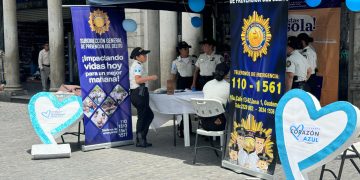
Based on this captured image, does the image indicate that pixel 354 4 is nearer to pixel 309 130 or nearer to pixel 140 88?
pixel 309 130

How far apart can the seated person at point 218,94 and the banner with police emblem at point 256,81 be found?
352mm

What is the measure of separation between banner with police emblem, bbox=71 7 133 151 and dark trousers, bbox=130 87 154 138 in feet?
1.13

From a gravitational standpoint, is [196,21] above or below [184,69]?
above

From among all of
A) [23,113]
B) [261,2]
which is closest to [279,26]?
[261,2]

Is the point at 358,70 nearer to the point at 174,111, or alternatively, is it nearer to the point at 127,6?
the point at 174,111

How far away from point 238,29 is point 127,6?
2.71 meters

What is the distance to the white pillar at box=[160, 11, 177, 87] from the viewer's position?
11609 millimetres

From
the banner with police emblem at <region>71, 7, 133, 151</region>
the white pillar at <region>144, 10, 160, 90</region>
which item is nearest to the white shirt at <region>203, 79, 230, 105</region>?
the banner with police emblem at <region>71, 7, 133, 151</region>

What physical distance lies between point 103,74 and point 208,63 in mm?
2463

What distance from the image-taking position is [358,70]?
352 inches

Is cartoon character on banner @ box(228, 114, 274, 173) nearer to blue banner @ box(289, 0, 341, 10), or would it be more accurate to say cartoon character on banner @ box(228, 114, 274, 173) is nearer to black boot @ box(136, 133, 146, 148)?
black boot @ box(136, 133, 146, 148)

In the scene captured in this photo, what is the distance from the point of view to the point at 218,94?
261 inches

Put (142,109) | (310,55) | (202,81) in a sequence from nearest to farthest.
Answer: (142,109), (310,55), (202,81)

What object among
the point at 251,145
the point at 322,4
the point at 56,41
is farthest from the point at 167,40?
the point at 251,145
